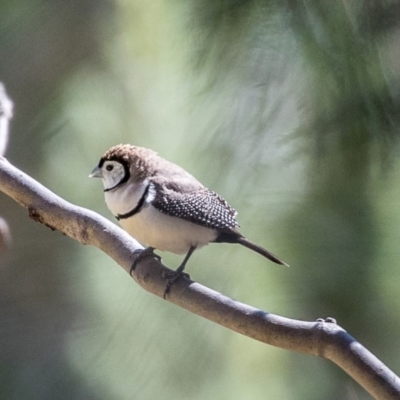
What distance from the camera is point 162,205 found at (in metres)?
1.02

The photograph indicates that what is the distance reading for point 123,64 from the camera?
4.64ft

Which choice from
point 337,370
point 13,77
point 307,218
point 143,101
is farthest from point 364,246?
point 13,77

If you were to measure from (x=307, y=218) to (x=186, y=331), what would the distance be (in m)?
0.34

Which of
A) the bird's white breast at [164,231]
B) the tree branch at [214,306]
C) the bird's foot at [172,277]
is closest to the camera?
the tree branch at [214,306]

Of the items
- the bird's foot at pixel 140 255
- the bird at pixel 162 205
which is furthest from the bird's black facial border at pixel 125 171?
the bird's foot at pixel 140 255

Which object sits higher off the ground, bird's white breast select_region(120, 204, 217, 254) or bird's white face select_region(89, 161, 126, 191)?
bird's white face select_region(89, 161, 126, 191)

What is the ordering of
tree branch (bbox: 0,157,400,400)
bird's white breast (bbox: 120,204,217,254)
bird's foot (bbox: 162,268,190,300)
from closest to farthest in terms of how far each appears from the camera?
tree branch (bbox: 0,157,400,400), bird's foot (bbox: 162,268,190,300), bird's white breast (bbox: 120,204,217,254)

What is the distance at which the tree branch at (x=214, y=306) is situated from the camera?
66cm

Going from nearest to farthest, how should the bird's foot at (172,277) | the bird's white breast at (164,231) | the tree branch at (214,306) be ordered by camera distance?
the tree branch at (214,306), the bird's foot at (172,277), the bird's white breast at (164,231)

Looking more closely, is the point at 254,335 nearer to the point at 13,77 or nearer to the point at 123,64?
the point at 123,64

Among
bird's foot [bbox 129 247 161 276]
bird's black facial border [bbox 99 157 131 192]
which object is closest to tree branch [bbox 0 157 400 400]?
bird's foot [bbox 129 247 161 276]

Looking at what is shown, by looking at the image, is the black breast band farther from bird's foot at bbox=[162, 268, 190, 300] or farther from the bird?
bird's foot at bbox=[162, 268, 190, 300]

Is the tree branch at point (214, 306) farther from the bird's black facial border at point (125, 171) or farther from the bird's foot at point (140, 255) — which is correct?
the bird's black facial border at point (125, 171)

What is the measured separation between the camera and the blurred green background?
76cm
